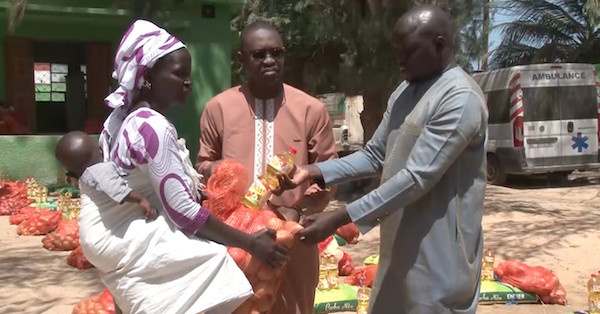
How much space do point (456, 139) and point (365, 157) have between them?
64 centimetres

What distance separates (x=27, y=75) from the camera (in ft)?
37.3

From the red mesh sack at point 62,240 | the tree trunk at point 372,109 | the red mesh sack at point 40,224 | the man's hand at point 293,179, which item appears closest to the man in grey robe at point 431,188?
the man's hand at point 293,179

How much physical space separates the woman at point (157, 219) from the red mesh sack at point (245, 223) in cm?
19

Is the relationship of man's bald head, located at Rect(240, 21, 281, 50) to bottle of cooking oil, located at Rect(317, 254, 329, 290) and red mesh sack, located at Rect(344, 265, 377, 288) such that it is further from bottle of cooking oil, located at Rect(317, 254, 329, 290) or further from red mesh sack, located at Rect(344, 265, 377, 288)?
red mesh sack, located at Rect(344, 265, 377, 288)

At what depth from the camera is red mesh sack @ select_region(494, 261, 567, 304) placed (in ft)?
16.8

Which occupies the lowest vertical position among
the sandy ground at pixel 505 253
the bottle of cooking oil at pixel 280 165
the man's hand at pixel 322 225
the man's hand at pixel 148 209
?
the sandy ground at pixel 505 253

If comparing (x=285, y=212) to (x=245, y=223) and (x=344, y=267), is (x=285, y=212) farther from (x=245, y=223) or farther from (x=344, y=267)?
(x=344, y=267)

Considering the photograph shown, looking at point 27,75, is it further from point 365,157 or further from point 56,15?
point 365,157

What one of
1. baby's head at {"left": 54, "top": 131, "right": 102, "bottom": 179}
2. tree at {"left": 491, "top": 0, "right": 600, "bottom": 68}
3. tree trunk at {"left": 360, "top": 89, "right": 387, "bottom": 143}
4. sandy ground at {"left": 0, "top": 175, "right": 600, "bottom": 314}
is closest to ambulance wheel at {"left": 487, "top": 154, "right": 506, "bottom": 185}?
sandy ground at {"left": 0, "top": 175, "right": 600, "bottom": 314}

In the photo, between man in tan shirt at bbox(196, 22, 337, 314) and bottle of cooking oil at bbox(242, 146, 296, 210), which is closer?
bottle of cooking oil at bbox(242, 146, 296, 210)

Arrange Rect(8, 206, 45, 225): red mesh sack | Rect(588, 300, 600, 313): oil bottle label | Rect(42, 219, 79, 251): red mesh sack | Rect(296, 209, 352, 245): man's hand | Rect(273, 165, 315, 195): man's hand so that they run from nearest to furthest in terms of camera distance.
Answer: Rect(296, 209, 352, 245): man's hand
Rect(273, 165, 315, 195): man's hand
Rect(588, 300, 600, 313): oil bottle label
Rect(42, 219, 79, 251): red mesh sack
Rect(8, 206, 45, 225): red mesh sack

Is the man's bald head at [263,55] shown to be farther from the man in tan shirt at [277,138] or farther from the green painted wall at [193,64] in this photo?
the green painted wall at [193,64]

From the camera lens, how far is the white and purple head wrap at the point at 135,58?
2307 millimetres

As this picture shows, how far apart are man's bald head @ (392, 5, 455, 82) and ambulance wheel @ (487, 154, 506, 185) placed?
10.6m
